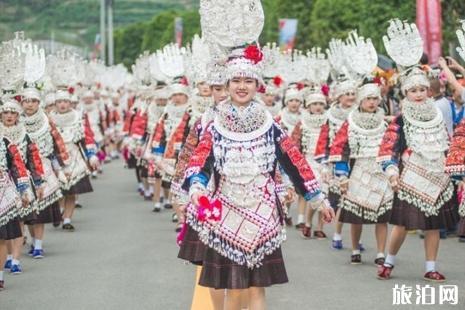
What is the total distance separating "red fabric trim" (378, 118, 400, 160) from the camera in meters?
10.6

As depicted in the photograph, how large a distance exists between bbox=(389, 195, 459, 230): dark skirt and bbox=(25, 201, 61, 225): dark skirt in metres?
4.07

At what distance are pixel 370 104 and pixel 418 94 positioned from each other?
52.3 inches

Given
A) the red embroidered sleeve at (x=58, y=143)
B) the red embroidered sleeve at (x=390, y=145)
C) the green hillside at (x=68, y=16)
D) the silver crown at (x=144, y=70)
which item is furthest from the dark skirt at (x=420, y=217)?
the green hillside at (x=68, y=16)

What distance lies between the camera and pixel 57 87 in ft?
56.3

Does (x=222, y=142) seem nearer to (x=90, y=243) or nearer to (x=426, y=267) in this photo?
(x=426, y=267)

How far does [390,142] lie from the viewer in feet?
35.0

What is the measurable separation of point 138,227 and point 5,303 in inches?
229

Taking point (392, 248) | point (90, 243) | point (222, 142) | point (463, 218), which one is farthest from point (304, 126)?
point (222, 142)

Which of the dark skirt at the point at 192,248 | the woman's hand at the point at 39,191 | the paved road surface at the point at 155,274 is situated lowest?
the paved road surface at the point at 155,274

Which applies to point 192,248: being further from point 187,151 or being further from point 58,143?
point 58,143

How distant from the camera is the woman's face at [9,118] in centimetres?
1153

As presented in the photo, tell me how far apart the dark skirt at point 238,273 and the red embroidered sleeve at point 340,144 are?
425 centimetres

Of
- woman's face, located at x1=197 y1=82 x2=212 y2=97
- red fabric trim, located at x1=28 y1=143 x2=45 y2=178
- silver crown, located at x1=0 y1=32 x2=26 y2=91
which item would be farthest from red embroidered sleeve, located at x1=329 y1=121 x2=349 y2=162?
silver crown, located at x1=0 y1=32 x2=26 y2=91

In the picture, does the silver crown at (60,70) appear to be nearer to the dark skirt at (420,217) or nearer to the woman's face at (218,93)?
the dark skirt at (420,217)
